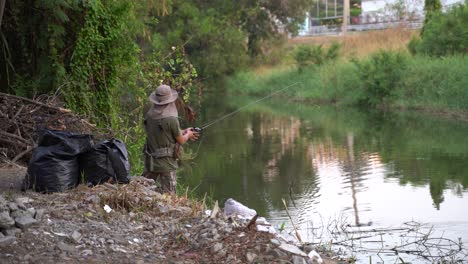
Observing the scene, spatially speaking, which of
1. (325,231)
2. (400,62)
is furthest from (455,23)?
(325,231)

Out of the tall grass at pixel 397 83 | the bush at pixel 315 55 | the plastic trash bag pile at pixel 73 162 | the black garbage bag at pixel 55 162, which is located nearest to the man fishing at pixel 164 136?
the plastic trash bag pile at pixel 73 162

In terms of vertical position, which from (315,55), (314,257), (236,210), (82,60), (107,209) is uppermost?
(82,60)

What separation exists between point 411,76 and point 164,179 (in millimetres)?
24463

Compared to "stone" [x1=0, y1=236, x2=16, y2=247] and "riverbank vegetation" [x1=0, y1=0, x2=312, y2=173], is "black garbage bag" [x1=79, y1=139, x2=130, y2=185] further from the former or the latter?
"riverbank vegetation" [x1=0, y1=0, x2=312, y2=173]

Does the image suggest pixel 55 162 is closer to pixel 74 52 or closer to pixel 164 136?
pixel 164 136

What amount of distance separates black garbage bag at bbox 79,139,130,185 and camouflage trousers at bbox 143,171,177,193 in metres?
0.88

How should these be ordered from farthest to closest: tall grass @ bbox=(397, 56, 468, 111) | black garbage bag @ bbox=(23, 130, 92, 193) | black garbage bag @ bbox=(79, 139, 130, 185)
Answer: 1. tall grass @ bbox=(397, 56, 468, 111)
2. black garbage bag @ bbox=(79, 139, 130, 185)
3. black garbage bag @ bbox=(23, 130, 92, 193)

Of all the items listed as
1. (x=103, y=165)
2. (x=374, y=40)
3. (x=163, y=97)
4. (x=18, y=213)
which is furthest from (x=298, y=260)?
(x=374, y=40)

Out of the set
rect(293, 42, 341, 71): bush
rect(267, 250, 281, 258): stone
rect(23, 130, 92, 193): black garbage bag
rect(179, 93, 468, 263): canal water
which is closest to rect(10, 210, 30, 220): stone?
rect(23, 130, 92, 193): black garbage bag

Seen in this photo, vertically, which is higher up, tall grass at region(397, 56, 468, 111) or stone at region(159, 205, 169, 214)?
stone at region(159, 205, 169, 214)

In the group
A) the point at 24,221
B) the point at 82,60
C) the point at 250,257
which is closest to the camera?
the point at 250,257

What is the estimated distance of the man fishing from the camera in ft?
33.3

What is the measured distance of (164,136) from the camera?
10.1m

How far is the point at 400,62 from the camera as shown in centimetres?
3488
